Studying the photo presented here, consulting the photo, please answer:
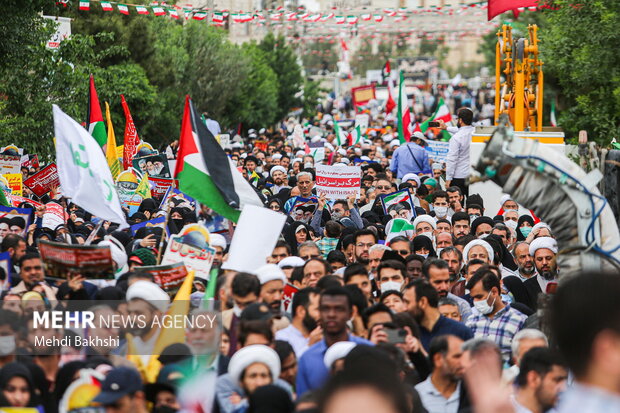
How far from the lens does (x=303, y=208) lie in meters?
14.6

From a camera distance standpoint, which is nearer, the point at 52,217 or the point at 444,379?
the point at 444,379

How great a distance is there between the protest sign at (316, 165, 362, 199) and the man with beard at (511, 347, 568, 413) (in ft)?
29.3

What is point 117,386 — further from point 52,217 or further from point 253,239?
point 52,217

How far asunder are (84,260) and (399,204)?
6024 mm

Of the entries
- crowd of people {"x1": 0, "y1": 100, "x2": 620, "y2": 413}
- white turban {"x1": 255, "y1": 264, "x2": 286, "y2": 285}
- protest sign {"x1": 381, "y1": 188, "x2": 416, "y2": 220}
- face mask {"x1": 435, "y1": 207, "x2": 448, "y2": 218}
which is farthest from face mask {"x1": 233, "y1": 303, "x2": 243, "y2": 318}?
face mask {"x1": 435, "y1": 207, "x2": 448, "y2": 218}

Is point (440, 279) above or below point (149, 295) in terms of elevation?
below

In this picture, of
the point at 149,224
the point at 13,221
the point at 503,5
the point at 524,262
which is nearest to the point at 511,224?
the point at 524,262

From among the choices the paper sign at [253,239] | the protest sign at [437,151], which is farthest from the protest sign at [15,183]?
the protest sign at [437,151]

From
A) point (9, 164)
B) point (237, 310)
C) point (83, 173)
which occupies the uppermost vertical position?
point (83, 173)

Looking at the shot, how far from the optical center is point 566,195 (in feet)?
22.6

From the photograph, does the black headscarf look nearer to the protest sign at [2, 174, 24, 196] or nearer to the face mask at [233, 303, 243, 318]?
the face mask at [233, 303, 243, 318]

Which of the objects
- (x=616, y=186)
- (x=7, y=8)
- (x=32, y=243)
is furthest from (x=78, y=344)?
(x=7, y=8)

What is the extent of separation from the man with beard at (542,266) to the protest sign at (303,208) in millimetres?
4461

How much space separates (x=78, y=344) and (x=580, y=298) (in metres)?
4.53
